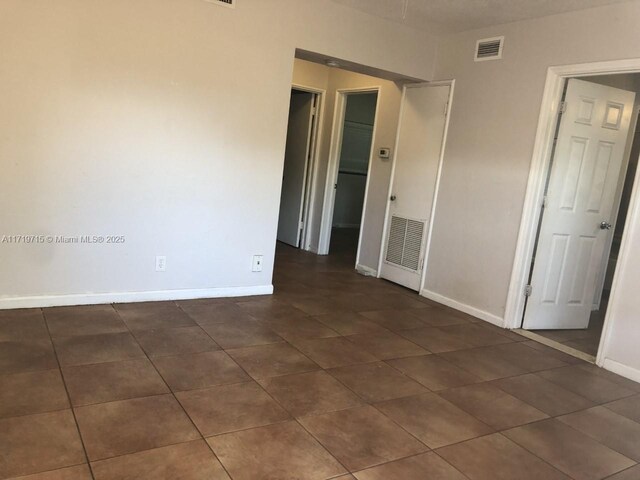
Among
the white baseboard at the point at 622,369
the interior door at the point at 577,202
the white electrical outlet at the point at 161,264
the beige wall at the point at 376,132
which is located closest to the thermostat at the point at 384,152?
the beige wall at the point at 376,132

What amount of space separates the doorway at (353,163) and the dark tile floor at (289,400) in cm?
491

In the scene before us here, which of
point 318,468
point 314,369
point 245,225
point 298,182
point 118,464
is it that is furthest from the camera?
point 298,182

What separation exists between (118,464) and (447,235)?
3532 millimetres

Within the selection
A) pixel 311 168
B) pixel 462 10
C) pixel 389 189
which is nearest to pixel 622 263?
pixel 462 10

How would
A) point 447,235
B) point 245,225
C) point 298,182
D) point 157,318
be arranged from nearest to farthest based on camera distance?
point 157,318 < point 245,225 < point 447,235 < point 298,182

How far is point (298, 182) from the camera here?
6.55 metres

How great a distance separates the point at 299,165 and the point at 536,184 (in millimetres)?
3335

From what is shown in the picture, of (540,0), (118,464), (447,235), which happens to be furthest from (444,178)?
(118,464)

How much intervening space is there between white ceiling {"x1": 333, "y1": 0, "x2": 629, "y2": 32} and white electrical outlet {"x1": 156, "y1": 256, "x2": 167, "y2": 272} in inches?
101

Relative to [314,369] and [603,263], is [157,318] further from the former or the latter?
[603,263]

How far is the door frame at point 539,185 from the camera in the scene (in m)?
3.58

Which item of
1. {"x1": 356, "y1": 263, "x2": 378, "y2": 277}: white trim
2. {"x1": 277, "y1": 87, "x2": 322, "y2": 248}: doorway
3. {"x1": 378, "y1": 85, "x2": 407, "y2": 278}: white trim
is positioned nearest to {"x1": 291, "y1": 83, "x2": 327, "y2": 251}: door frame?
{"x1": 277, "y1": 87, "x2": 322, "y2": 248}: doorway

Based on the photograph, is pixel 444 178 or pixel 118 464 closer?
pixel 118 464

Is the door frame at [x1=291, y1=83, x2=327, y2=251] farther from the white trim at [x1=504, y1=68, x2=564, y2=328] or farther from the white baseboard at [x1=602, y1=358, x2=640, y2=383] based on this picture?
the white baseboard at [x1=602, y1=358, x2=640, y2=383]
